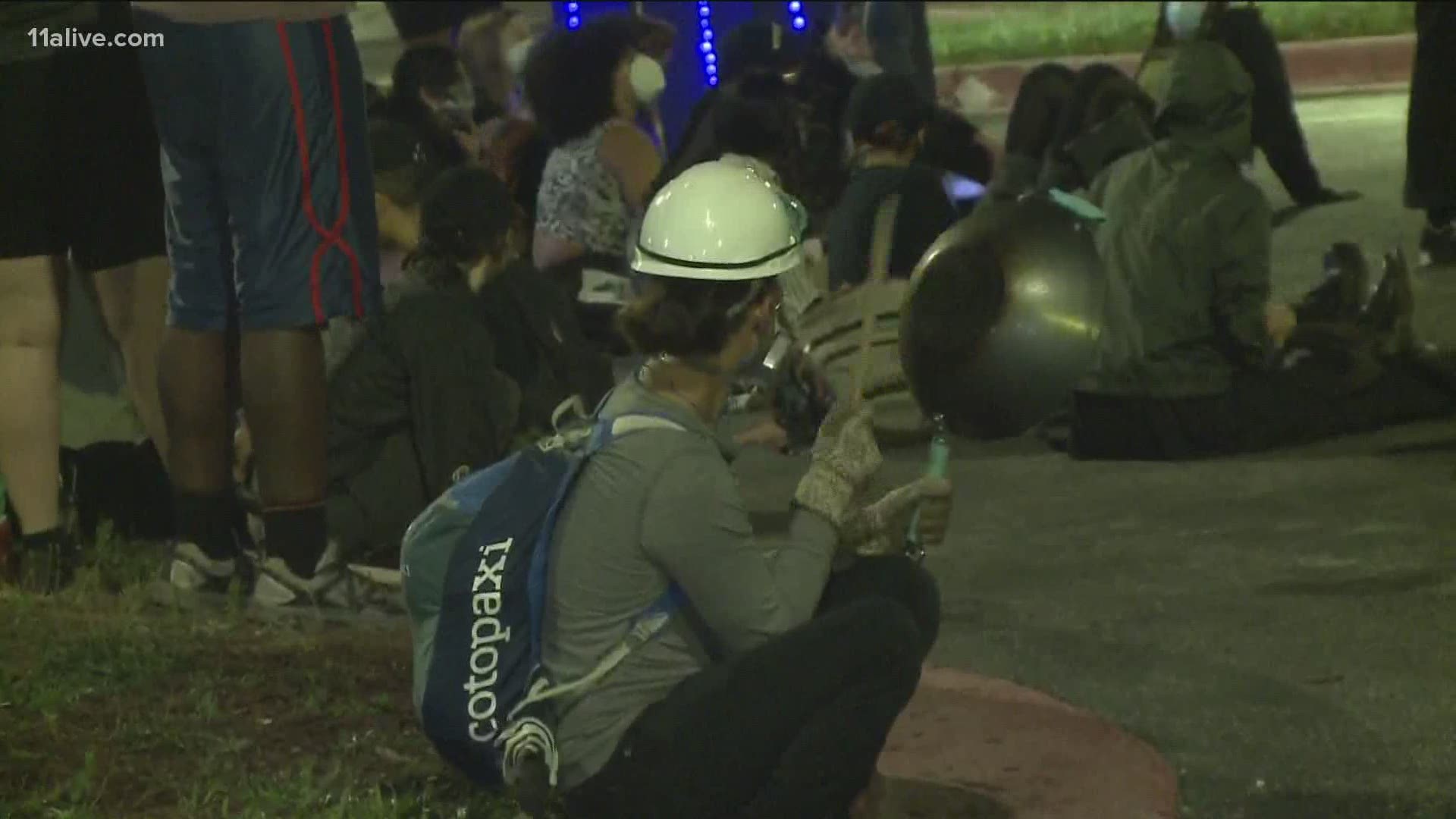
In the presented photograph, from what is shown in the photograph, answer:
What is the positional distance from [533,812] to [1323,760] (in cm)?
171

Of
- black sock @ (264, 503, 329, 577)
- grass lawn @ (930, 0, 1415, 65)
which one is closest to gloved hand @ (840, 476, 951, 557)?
black sock @ (264, 503, 329, 577)

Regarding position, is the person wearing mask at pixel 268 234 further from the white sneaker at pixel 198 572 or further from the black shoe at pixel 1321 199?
the black shoe at pixel 1321 199

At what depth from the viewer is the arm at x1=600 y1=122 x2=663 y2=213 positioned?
312 inches

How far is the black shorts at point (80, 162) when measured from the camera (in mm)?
5266

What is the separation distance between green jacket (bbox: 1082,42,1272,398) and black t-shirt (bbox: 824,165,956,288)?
0.70 meters

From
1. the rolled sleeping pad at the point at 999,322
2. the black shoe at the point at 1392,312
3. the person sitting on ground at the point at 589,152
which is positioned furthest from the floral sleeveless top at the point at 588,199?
the rolled sleeping pad at the point at 999,322

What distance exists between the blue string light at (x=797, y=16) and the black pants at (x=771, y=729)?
318 inches

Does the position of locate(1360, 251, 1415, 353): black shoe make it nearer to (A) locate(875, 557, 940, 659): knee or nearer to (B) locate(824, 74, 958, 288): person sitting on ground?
(B) locate(824, 74, 958, 288): person sitting on ground

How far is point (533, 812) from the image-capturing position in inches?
140

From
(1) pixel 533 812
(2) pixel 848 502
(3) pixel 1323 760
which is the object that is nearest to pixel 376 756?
(1) pixel 533 812

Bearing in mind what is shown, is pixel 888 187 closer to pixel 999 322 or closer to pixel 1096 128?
pixel 1096 128

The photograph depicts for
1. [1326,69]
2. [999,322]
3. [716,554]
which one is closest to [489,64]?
[999,322]

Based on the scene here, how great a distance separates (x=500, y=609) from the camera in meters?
3.51

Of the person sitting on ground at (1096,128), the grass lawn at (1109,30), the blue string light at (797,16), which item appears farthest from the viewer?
the grass lawn at (1109,30)
